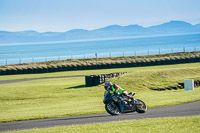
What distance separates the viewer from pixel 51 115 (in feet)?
60.8

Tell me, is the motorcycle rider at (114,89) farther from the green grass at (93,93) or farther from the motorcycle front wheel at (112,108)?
the green grass at (93,93)

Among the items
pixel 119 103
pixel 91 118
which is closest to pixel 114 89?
pixel 119 103

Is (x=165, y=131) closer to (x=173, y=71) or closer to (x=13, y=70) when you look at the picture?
(x=173, y=71)

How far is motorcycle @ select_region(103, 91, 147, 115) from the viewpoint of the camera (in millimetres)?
15439

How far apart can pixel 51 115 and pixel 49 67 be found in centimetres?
4016

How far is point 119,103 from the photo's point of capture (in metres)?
15.5

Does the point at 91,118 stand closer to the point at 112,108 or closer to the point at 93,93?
the point at 112,108

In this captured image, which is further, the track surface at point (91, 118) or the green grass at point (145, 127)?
the track surface at point (91, 118)

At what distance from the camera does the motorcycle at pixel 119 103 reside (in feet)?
50.7

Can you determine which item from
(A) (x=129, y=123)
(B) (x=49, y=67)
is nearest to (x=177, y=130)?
(A) (x=129, y=123)

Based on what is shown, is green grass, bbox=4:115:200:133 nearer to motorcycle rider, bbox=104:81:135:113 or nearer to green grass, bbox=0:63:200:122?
motorcycle rider, bbox=104:81:135:113

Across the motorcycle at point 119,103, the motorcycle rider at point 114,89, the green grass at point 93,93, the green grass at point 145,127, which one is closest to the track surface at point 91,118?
the motorcycle at point 119,103

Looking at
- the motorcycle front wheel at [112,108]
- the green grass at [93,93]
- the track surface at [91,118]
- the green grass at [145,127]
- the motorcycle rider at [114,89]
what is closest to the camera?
the green grass at [145,127]

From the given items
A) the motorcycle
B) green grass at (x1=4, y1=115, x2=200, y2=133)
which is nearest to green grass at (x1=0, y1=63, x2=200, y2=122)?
the motorcycle
